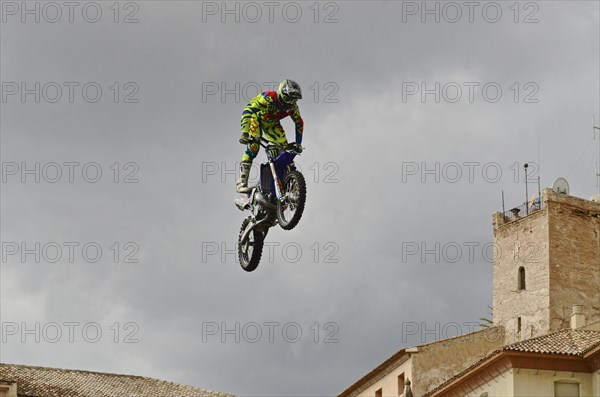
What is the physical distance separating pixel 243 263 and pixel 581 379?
4342cm

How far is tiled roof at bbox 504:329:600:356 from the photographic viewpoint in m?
67.4

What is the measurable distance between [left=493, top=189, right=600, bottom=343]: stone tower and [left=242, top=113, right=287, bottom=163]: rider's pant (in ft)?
224

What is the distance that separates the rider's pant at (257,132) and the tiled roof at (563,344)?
140 feet

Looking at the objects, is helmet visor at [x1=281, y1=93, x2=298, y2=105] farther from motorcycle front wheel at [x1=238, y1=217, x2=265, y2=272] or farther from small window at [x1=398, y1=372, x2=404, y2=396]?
small window at [x1=398, y1=372, x2=404, y2=396]

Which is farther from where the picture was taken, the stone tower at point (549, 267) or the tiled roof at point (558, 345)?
the stone tower at point (549, 267)

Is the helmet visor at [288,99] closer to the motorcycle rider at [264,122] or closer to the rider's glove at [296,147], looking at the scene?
the motorcycle rider at [264,122]

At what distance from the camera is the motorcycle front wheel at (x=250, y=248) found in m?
25.8

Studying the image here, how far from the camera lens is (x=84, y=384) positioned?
76688 mm

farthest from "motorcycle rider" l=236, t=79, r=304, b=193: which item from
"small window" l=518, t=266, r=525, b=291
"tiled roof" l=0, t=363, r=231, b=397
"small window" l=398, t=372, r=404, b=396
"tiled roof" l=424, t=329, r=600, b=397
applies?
"small window" l=518, t=266, r=525, b=291

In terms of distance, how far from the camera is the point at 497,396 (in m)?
67.4

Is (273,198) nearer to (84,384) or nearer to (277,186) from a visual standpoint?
(277,186)

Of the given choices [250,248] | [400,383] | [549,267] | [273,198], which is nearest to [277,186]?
[273,198]

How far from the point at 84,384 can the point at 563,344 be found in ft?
76.5

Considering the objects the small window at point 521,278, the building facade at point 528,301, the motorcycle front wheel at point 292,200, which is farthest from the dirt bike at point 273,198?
the small window at point 521,278
